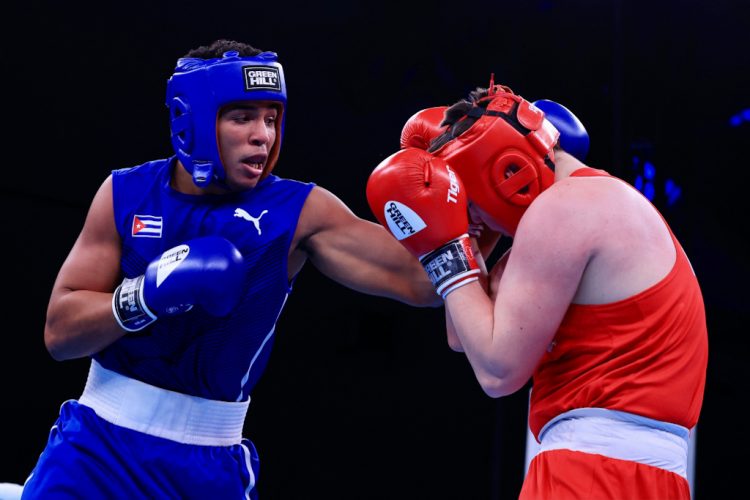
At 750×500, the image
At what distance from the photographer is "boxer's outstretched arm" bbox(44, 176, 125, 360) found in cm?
220

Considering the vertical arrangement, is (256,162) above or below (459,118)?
below

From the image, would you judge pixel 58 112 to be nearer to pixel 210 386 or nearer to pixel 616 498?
pixel 210 386

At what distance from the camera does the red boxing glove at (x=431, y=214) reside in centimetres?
192

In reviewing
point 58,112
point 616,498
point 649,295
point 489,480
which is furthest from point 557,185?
point 489,480

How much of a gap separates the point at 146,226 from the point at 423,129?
2.59 ft

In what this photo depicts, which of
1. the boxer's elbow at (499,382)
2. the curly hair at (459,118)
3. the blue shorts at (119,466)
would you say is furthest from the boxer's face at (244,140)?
the boxer's elbow at (499,382)

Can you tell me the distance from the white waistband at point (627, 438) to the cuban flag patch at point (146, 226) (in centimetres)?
121

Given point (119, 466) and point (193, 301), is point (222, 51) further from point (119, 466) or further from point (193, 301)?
point (119, 466)

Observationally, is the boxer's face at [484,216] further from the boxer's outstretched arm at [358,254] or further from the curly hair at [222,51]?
the curly hair at [222,51]

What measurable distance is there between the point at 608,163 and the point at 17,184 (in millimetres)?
2825

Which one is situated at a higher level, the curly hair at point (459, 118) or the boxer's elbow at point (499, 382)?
the curly hair at point (459, 118)

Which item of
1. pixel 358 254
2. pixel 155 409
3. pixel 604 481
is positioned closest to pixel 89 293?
pixel 155 409

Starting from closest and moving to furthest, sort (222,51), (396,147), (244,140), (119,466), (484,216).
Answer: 1. (484,216)
2. (119,466)
3. (244,140)
4. (222,51)
5. (396,147)

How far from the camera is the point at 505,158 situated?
193cm
